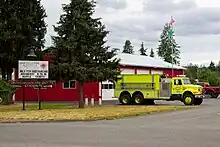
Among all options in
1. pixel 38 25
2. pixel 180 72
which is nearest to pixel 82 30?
pixel 38 25

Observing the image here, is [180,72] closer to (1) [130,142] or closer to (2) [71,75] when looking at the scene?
(2) [71,75]

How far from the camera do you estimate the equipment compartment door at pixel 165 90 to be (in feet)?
131

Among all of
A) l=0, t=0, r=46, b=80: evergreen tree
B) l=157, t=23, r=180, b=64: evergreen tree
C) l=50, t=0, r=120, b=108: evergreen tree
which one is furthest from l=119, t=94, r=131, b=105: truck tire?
l=157, t=23, r=180, b=64: evergreen tree

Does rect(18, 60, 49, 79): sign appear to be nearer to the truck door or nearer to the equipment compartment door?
the equipment compartment door

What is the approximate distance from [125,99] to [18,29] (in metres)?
11.0

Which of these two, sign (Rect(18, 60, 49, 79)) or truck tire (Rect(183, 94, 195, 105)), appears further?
truck tire (Rect(183, 94, 195, 105))

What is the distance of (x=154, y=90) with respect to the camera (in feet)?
132

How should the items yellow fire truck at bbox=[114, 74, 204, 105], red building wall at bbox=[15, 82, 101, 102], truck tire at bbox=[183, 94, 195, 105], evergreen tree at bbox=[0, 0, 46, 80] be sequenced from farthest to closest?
1. red building wall at bbox=[15, 82, 101, 102]
2. evergreen tree at bbox=[0, 0, 46, 80]
3. yellow fire truck at bbox=[114, 74, 204, 105]
4. truck tire at bbox=[183, 94, 195, 105]

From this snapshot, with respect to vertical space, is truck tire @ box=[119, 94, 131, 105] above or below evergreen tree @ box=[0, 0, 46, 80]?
below

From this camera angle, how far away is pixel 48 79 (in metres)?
34.9

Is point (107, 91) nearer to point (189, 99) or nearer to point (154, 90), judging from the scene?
point (154, 90)

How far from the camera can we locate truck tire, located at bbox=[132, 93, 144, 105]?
1610 inches

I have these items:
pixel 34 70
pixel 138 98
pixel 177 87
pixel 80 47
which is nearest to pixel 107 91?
pixel 138 98

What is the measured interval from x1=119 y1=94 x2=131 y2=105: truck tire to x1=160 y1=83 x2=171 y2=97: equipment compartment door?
2.99 m
